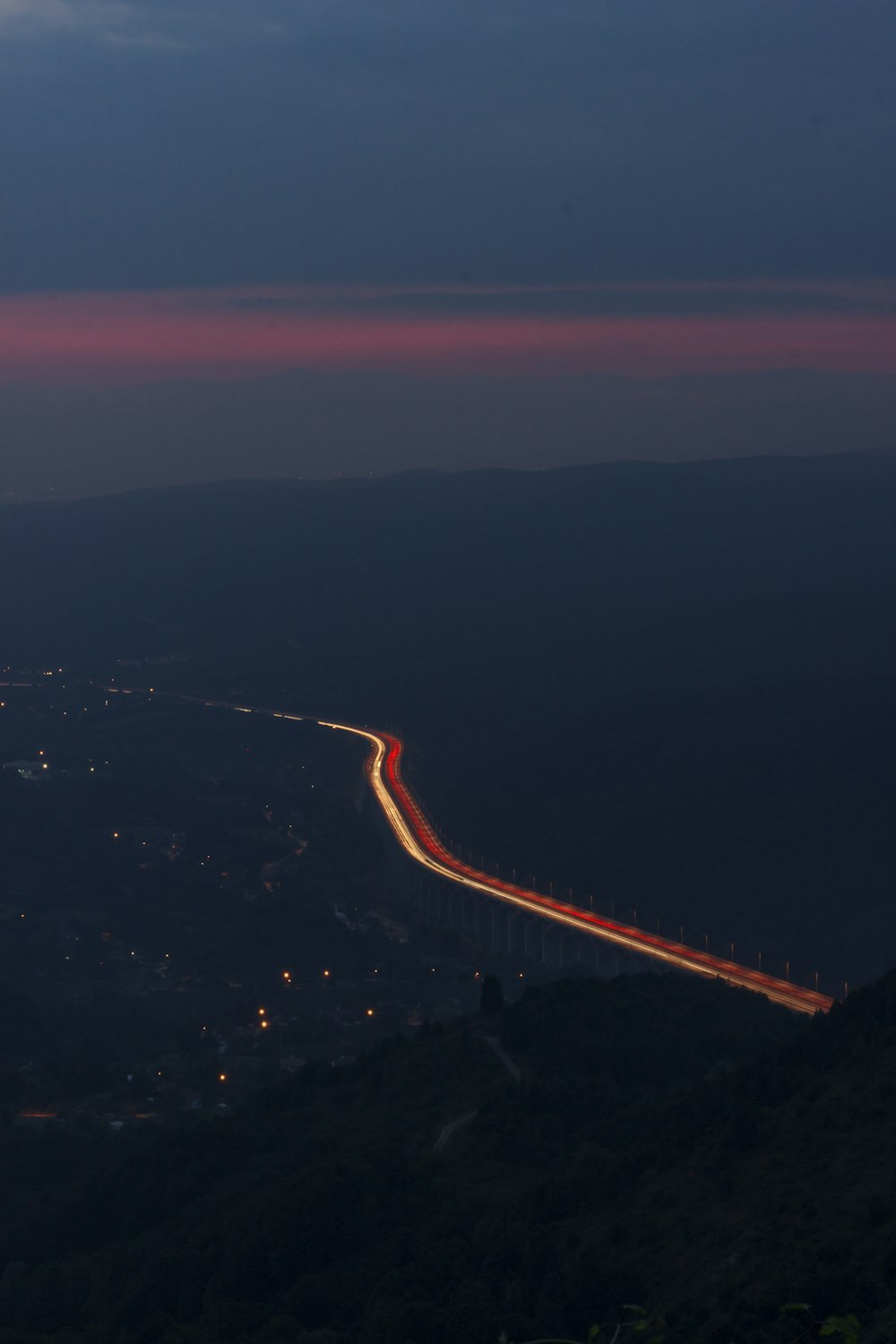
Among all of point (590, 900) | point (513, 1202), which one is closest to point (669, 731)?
point (590, 900)

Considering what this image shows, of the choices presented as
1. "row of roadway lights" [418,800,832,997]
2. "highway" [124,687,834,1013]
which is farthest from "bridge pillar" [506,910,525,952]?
"row of roadway lights" [418,800,832,997]

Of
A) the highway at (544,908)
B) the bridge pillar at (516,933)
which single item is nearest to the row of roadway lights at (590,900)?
the highway at (544,908)

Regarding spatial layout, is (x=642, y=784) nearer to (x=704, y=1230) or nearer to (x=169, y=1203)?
(x=169, y=1203)

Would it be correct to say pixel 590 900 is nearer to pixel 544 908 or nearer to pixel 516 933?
pixel 544 908

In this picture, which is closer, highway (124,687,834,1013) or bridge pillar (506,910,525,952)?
highway (124,687,834,1013)

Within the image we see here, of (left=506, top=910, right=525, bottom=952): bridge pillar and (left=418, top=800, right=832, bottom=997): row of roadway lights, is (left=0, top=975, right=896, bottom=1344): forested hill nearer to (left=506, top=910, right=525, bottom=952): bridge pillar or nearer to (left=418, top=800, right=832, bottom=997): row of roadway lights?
(left=418, top=800, right=832, bottom=997): row of roadway lights

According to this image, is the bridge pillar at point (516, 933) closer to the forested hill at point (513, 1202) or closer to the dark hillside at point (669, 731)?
the dark hillside at point (669, 731)
